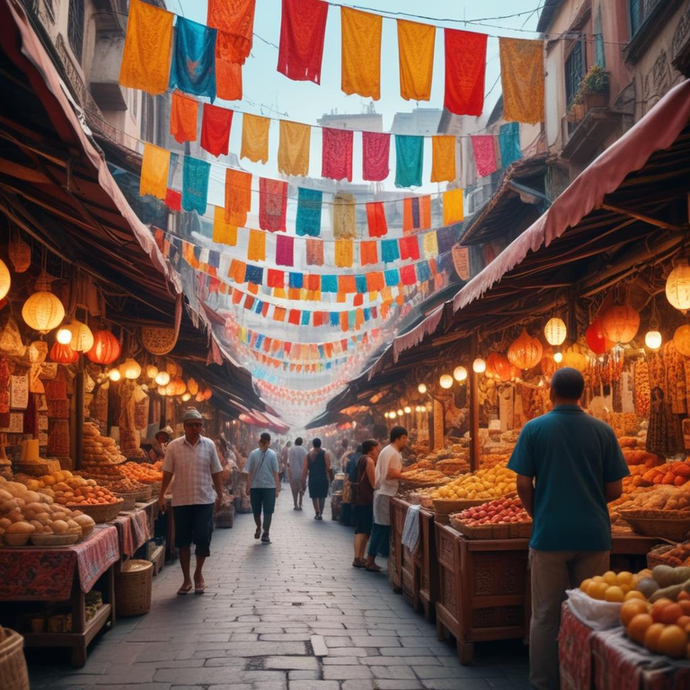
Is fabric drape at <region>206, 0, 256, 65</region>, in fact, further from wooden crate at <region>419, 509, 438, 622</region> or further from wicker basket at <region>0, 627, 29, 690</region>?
wicker basket at <region>0, 627, 29, 690</region>

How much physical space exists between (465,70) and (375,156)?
336cm

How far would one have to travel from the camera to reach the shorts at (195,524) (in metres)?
8.06

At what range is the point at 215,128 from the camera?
11.8 m

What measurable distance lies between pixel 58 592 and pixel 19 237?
310cm

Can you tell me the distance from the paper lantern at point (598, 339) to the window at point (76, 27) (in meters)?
12.0

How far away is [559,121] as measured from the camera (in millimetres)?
15602

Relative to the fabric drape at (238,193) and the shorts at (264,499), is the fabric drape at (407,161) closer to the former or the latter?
the fabric drape at (238,193)

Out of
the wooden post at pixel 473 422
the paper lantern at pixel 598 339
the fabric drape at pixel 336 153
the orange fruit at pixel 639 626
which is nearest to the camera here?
the orange fruit at pixel 639 626

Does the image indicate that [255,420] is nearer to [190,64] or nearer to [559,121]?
[559,121]

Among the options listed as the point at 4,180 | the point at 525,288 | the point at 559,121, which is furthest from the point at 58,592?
the point at 559,121

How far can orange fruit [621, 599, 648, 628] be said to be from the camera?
303 centimetres

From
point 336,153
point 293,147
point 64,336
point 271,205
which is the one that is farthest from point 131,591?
point 271,205

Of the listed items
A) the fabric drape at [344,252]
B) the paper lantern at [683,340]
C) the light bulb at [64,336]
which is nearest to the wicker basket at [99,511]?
the light bulb at [64,336]

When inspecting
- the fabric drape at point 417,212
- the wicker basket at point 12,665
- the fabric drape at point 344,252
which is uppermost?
the fabric drape at point 417,212
